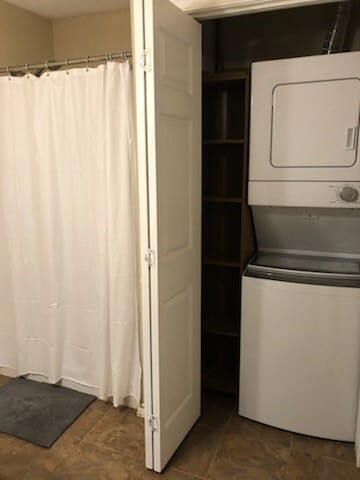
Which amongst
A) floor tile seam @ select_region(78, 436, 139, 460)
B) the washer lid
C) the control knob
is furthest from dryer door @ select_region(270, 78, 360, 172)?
floor tile seam @ select_region(78, 436, 139, 460)

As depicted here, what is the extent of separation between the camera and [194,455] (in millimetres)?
1996

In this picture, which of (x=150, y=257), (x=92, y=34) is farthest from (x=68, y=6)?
(x=150, y=257)

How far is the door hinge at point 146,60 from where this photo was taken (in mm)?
1487

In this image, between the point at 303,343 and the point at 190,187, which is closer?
the point at 190,187

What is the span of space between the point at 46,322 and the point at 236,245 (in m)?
1.30

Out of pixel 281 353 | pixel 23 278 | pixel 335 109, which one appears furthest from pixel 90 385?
pixel 335 109

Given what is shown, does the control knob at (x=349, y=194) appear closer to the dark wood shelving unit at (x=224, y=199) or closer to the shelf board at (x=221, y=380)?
the dark wood shelving unit at (x=224, y=199)

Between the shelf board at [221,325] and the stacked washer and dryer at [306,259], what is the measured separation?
0.21 metres

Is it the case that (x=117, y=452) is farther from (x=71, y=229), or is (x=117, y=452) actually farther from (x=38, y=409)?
(x=71, y=229)

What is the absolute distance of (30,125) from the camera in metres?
2.31

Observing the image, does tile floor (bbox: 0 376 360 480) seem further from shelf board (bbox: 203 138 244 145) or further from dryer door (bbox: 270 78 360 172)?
shelf board (bbox: 203 138 244 145)

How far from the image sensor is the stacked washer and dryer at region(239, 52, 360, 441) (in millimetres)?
1872

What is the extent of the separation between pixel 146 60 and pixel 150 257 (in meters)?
0.75

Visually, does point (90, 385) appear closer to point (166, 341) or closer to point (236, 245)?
point (166, 341)
